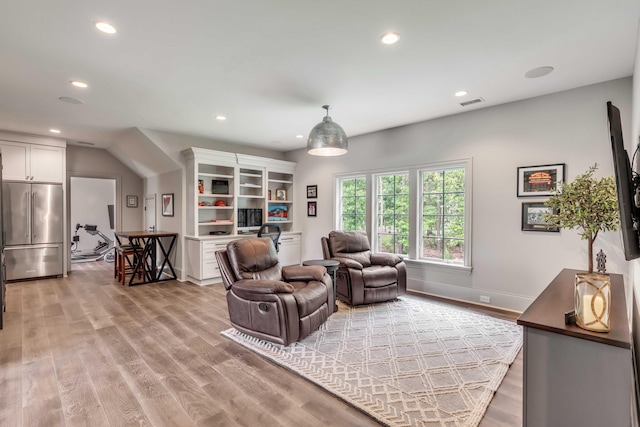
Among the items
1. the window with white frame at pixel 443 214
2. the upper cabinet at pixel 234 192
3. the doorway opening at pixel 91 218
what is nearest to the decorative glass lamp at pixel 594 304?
the window with white frame at pixel 443 214

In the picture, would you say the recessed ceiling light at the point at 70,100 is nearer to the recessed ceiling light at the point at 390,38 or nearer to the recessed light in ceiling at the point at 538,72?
the recessed ceiling light at the point at 390,38

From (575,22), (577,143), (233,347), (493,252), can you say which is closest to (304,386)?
(233,347)

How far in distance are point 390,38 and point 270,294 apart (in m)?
2.46

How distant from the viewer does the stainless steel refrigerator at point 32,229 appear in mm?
5383

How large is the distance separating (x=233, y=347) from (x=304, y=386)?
97cm

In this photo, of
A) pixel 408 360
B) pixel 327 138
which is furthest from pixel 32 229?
pixel 408 360

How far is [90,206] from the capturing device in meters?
8.96

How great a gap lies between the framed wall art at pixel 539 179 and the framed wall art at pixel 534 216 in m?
0.14

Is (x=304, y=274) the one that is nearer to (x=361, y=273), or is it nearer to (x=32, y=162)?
(x=361, y=273)

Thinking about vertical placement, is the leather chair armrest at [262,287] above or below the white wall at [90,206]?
below

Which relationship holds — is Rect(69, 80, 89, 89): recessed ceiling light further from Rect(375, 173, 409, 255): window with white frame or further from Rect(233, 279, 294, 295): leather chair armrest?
Rect(375, 173, 409, 255): window with white frame

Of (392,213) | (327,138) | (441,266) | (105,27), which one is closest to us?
(105,27)

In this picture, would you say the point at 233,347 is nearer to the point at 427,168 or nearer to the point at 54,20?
the point at 54,20

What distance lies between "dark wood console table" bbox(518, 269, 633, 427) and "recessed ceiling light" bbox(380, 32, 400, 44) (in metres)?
2.17
